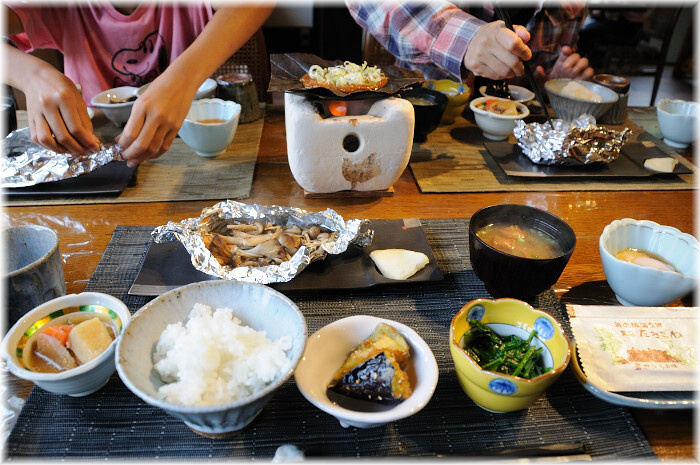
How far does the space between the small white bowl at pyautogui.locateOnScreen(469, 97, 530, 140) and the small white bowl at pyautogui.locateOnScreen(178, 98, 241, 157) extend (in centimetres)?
111

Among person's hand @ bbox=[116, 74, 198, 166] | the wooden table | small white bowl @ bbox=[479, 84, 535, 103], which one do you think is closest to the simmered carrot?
the wooden table

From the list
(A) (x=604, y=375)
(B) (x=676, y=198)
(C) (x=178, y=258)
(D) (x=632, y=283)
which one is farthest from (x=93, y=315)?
(B) (x=676, y=198)

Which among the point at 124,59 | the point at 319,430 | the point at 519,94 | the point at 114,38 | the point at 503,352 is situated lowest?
the point at 319,430

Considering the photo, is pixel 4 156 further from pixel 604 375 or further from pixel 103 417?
pixel 604 375

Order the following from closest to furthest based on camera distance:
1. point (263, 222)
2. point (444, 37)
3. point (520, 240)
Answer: point (520, 240)
point (263, 222)
point (444, 37)

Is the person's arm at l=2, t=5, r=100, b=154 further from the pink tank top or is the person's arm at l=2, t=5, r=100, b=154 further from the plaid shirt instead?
the plaid shirt

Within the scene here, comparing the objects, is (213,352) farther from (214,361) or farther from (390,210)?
(390,210)

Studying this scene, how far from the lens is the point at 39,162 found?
1707 mm

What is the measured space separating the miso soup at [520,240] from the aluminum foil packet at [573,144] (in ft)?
2.38

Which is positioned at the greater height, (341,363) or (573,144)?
(573,144)

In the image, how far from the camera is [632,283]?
1115mm

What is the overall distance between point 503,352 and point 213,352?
602mm

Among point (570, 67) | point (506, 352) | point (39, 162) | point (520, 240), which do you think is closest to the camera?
point (506, 352)

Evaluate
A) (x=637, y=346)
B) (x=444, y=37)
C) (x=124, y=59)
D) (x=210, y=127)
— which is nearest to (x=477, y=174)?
(x=444, y=37)
